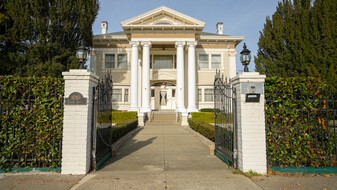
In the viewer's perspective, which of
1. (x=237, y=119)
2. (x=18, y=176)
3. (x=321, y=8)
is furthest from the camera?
(x=321, y=8)

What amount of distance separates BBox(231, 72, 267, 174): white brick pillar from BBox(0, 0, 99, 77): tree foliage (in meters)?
14.2

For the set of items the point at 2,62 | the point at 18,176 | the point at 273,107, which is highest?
the point at 2,62

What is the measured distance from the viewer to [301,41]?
10.4 m

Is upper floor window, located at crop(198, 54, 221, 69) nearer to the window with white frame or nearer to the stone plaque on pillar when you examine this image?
the window with white frame

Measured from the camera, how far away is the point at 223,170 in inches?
181

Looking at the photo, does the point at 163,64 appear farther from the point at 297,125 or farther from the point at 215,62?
the point at 297,125

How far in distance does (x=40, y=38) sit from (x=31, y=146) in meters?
13.0

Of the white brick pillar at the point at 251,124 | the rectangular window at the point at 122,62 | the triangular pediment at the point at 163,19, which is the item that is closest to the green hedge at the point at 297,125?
the white brick pillar at the point at 251,124

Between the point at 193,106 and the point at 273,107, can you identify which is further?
the point at 193,106

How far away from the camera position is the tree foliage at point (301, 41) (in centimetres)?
946

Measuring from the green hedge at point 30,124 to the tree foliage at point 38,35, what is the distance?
10.8m

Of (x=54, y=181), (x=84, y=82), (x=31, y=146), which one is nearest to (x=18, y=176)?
(x=31, y=146)

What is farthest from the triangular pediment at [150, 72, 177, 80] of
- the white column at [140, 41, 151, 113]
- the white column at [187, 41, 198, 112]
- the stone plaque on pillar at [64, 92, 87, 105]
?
the stone plaque on pillar at [64, 92, 87, 105]

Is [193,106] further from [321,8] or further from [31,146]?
[31,146]
